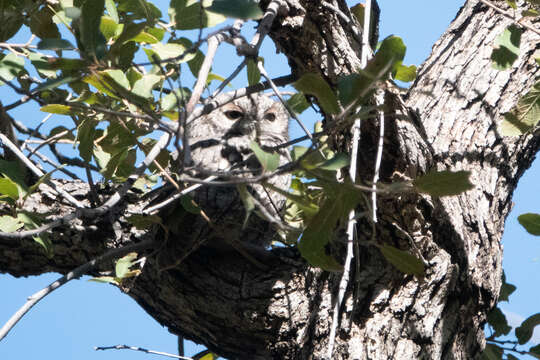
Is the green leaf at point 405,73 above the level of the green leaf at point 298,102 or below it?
below

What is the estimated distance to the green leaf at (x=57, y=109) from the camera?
149 cm

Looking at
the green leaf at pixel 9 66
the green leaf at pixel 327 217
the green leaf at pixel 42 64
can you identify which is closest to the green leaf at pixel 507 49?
the green leaf at pixel 327 217

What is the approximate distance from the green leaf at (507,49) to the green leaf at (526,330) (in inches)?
31.8

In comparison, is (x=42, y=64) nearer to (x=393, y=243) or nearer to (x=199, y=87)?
(x=199, y=87)

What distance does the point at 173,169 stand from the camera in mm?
1726

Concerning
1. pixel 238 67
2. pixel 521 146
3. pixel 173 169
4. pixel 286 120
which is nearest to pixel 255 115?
pixel 286 120

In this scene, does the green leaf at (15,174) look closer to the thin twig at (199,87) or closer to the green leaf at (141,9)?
the green leaf at (141,9)

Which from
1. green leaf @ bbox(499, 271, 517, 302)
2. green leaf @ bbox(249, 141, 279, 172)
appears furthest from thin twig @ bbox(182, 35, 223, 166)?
green leaf @ bbox(499, 271, 517, 302)

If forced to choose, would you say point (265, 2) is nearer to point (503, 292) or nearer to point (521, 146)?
point (521, 146)

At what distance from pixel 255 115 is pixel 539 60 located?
1124mm

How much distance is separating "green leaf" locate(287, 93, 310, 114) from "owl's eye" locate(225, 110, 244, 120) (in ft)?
2.07

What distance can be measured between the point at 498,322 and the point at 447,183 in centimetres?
99

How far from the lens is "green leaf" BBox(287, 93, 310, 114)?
161 cm

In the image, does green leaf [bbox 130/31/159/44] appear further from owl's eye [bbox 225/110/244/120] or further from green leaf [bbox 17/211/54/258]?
owl's eye [bbox 225/110/244/120]
